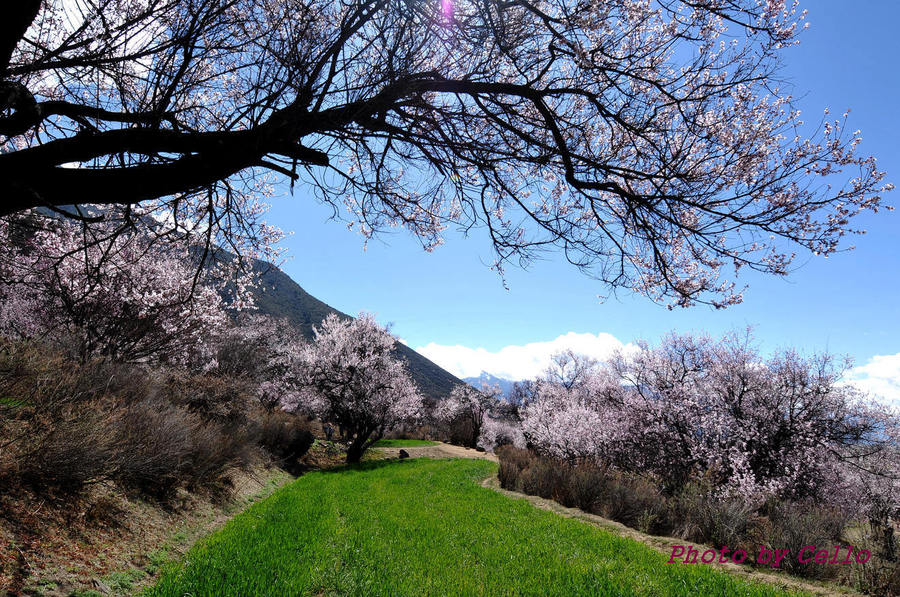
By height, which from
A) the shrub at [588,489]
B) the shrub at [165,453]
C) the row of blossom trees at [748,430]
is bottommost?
the shrub at [165,453]

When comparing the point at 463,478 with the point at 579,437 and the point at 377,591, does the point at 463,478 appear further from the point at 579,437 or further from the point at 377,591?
the point at 377,591

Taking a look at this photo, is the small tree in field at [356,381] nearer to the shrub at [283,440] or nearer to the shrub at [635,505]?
the shrub at [283,440]

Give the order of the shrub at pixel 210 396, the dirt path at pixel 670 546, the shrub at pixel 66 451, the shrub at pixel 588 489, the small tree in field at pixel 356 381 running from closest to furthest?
the shrub at pixel 66 451 < the dirt path at pixel 670 546 < the shrub at pixel 588 489 < the shrub at pixel 210 396 < the small tree in field at pixel 356 381

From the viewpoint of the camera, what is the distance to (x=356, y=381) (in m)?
24.0

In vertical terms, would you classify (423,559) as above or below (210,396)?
above

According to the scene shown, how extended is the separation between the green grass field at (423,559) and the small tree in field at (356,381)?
14.3 m

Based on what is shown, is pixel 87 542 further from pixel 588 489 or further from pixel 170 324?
pixel 588 489

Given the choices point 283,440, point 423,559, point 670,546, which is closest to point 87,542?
point 423,559

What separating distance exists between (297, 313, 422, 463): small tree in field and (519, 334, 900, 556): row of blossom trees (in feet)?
44.6

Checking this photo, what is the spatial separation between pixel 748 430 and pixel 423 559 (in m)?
11.1

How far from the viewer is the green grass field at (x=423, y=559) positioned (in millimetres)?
4445

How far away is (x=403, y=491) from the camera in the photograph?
12.8 m

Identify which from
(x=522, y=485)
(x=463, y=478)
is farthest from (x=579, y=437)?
(x=463, y=478)

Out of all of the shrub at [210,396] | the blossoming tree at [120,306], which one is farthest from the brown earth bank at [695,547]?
the blossoming tree at [120,306]
